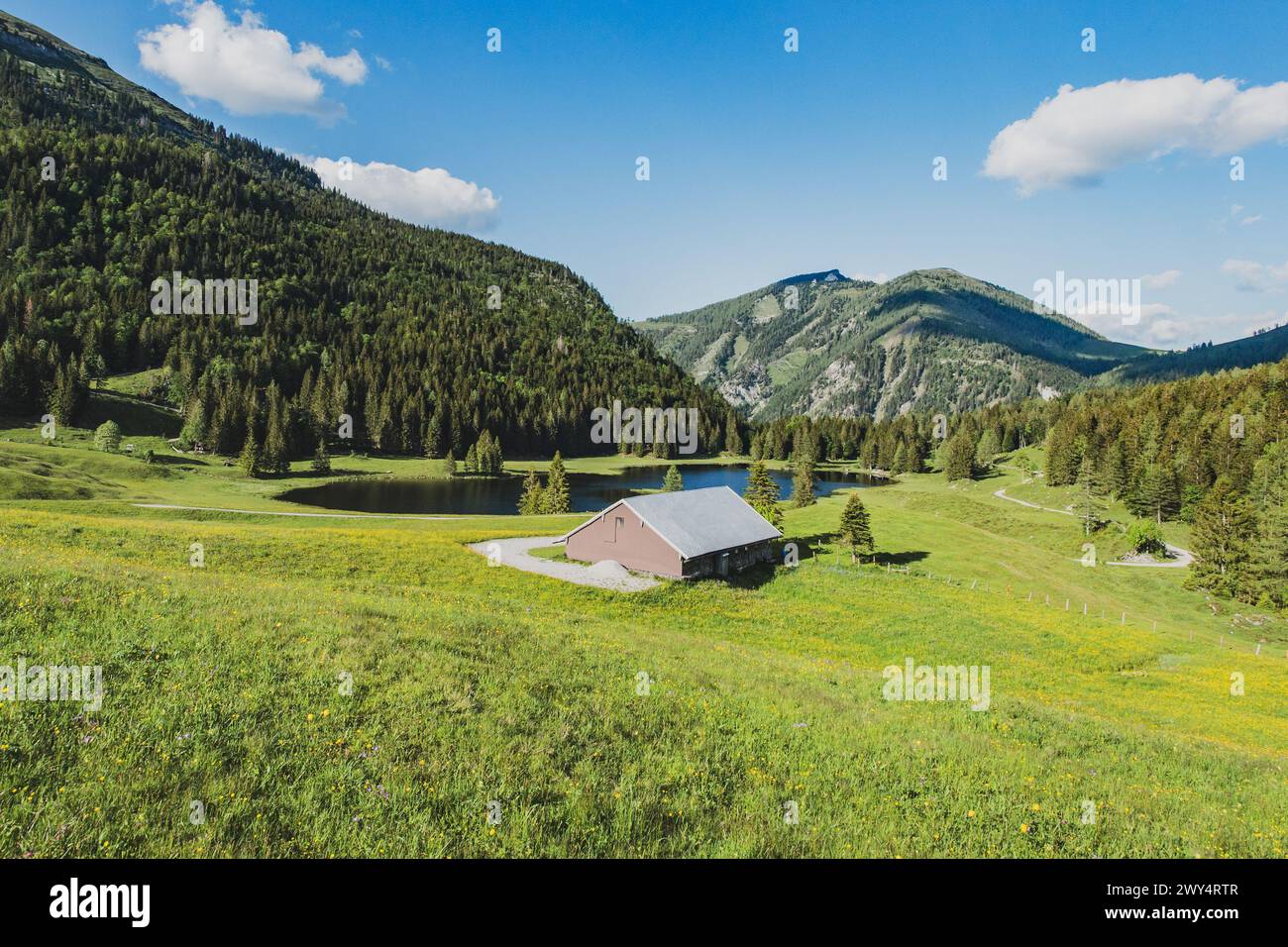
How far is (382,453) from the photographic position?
160250 millimetres

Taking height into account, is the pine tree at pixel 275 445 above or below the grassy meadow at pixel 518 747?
above

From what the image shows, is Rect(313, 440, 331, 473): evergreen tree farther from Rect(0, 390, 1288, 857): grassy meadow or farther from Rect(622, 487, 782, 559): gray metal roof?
Rect(0, 390, 1288, 857): grassy meadow

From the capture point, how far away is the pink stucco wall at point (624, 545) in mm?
42594

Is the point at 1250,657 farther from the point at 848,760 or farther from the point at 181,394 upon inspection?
the point at 181,394

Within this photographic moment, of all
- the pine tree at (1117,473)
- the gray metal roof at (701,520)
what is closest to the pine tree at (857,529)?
the gray metal roof at (701,520)

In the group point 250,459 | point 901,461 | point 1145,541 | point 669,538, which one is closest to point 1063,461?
point 1145,541

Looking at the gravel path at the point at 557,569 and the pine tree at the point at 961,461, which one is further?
the pine tree at the point at 961,461

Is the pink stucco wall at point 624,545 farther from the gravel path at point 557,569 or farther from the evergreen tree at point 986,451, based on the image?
the evergreen tree at point 986,451

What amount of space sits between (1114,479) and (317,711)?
435ft

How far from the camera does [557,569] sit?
41.8 m

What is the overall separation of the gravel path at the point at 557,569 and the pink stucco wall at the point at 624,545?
168 cm

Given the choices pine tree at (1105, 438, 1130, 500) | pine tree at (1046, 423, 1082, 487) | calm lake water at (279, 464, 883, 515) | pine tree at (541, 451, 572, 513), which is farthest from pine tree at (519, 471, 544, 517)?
pine tree at (1046, 423, 1082, 487)

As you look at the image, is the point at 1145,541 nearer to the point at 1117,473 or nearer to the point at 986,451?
the point at 1117,473

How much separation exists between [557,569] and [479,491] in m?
84.4
